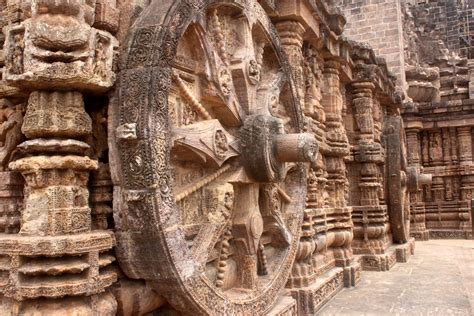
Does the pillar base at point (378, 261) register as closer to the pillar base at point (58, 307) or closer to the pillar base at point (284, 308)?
the pillar base at point (284, 308)

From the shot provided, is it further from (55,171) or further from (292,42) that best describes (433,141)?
(55,171)

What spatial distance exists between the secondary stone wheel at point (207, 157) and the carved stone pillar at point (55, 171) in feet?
0.66

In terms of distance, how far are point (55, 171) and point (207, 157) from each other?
1066 millimetres

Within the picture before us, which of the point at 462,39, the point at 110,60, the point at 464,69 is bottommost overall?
the point at 110,60

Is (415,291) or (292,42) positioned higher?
(292,42)

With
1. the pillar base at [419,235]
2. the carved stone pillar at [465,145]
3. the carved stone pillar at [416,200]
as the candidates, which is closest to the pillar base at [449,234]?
the carved stone pillar at [416,200]

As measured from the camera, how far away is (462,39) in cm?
2045

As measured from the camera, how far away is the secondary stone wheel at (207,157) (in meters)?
2.41

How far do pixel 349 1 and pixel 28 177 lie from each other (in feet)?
40.6

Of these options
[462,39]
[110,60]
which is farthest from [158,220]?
[462,39]

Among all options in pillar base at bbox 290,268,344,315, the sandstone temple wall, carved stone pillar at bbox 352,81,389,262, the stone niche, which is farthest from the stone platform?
the sandstone temple wall

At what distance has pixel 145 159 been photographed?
→ 2.36m

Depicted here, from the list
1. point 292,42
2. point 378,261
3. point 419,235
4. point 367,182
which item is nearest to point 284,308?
point 292,42

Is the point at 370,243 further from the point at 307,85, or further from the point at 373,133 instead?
the point at 307,85
